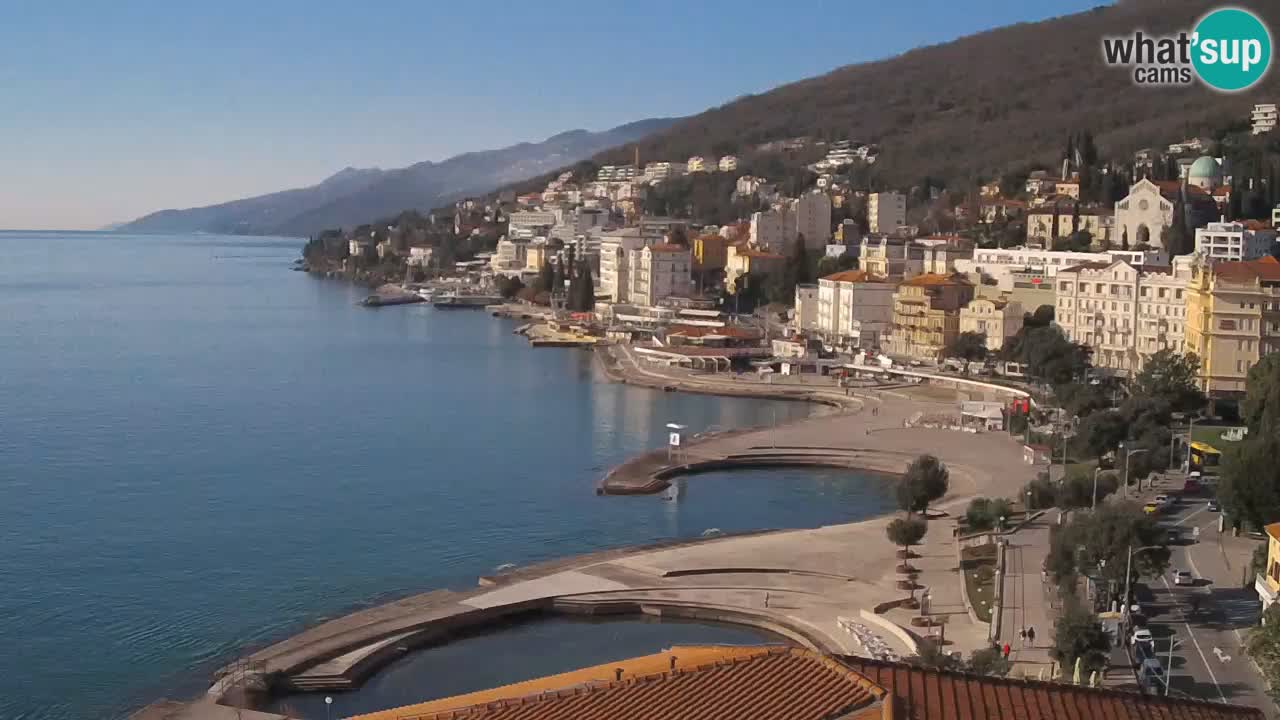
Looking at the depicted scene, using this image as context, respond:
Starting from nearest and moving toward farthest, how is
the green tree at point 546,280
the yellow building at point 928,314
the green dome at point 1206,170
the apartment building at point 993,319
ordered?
the apartment building at point 993,319, the yellow building at point 928,314, the green dome at point 1206,170, the green tree at point 546,280

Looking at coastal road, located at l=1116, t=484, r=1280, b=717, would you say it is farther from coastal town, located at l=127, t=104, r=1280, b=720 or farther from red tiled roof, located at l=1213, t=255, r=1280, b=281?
red tiled roof, located at l=1213, t=255, r=1280, b=281

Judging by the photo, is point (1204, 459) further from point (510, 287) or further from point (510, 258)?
point (510, 258)

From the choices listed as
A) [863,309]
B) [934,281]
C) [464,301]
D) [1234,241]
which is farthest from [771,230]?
[1234,241]

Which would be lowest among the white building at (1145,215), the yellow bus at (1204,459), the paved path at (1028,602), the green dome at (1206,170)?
the paved path at (1028,602)

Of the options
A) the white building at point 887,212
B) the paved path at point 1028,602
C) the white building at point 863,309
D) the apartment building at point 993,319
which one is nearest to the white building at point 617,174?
the white building at point 887,212

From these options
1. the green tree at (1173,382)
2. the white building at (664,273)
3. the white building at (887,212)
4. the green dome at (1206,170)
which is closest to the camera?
the green tree at (1173,382)

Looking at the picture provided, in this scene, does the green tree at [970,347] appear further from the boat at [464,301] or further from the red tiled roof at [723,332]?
the boat at [464,301]

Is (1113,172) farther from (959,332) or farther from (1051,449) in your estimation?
(1051,449)
